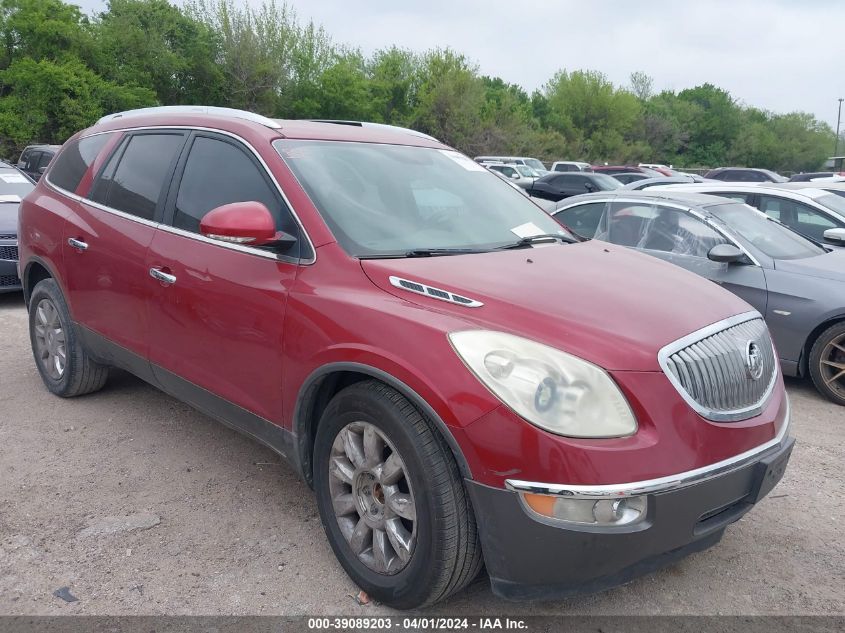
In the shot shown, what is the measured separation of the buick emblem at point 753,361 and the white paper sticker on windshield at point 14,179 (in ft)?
30.2

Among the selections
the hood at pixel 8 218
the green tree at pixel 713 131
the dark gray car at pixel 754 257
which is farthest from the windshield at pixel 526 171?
the green tree at pixel 713 131

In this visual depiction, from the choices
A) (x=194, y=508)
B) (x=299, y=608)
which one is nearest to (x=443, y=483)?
(x=299, y=608)

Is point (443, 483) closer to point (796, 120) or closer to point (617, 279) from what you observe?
point (617, 279)

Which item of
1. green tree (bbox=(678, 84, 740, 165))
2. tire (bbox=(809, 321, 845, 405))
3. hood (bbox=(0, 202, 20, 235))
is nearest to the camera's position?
tire (bbox=(809, 321, 845, 405))

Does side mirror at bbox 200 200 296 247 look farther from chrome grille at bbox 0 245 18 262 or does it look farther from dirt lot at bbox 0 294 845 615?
chrome grille at bbox 0 245 18 262

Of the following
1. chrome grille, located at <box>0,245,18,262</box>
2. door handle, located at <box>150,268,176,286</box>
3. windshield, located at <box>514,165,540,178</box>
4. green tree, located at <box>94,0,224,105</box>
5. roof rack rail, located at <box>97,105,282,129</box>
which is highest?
green tree, located at <box>94,0,224,105</box>

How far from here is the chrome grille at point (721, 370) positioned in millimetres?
2408

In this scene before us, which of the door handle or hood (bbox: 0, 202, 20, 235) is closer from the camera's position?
the door handle

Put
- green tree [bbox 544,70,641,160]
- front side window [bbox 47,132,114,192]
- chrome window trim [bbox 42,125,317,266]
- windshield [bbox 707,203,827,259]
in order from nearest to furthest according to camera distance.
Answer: chrome window trim [bbox 42,125,317,266] → front side window [bbox 47,132,114,192] → windshield [bbox 707,203,827,259] → green tree [bbox 544,70,641,160]

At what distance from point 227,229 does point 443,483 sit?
1332 millimetres

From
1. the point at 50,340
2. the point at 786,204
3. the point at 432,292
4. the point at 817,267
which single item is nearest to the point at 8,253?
the point at 50,340

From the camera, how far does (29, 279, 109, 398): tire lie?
4.65 meters

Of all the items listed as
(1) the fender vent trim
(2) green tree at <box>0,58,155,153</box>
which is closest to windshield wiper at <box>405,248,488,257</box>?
(1) the fender vent trim

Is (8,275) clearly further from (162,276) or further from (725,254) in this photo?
A: (725,254)
